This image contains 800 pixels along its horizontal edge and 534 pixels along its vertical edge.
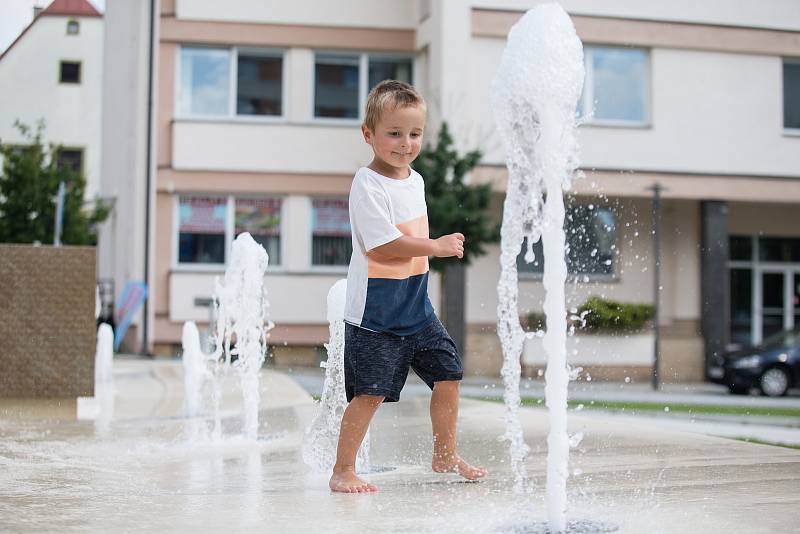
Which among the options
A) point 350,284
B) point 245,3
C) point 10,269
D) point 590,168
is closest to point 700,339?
point 590,168

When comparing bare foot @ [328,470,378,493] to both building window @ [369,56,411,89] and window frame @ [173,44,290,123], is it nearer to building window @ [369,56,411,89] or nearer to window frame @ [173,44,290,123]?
window frame @ [173,44,290,123]

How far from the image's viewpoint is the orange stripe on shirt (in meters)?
4.26

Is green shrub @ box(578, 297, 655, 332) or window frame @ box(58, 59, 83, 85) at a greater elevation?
window frame @ box(58, 59, 83, 85)

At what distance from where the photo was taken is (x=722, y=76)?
2314 centimetres

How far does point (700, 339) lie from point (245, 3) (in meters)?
11.1

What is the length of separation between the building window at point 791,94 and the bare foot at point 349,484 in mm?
21323

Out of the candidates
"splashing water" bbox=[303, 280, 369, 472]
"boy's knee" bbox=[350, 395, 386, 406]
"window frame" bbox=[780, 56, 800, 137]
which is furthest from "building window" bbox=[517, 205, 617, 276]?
"boy's knee" bbox=[350, 395, 386, 406]

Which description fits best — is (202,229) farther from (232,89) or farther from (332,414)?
(332,414)

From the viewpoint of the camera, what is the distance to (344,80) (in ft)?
79.2

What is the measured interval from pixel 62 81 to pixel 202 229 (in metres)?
16.8

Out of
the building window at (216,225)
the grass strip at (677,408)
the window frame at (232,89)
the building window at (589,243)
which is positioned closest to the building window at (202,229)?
the building window at (216,225)

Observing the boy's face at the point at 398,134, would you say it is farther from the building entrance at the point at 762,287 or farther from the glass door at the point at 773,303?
the glass door at the point at 773,303

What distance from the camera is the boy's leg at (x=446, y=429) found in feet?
14.6

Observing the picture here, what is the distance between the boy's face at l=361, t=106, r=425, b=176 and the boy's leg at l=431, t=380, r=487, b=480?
852mm
